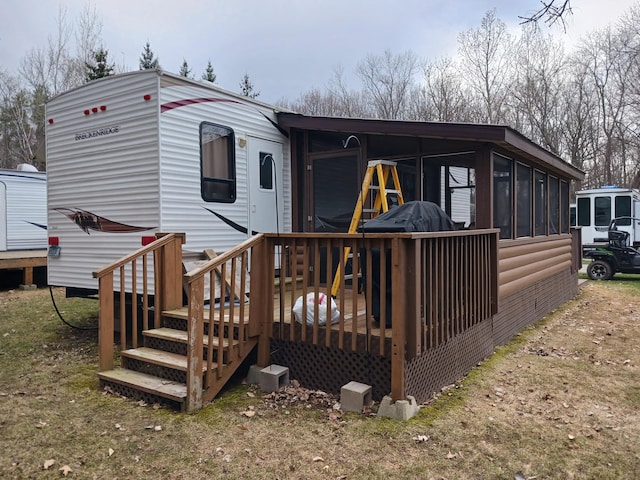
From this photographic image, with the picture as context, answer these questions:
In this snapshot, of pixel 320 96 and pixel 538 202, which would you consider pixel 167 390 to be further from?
pixel 320 96

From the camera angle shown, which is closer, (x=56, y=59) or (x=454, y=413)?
(x=454, y=413)

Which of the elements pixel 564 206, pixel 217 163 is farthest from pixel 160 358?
pixel 564 206

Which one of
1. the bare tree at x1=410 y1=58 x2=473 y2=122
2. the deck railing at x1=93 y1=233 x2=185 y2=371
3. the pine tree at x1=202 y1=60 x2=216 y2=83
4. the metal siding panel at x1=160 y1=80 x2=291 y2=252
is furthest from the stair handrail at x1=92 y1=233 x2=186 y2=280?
the pine tree at x1=202 y1=60 x2=216 y2=83

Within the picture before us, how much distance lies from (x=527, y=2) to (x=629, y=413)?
126 inches

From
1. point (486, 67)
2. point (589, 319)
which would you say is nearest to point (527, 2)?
point (589, 319)

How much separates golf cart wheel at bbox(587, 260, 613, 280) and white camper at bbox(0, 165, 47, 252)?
530 inches

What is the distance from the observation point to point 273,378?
4207 millimetres

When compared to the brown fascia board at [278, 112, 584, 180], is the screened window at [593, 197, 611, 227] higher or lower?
lower

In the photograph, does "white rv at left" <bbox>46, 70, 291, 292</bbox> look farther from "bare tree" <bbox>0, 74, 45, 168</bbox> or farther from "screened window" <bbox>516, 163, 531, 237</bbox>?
"bare tree" <bbox>0, 74, 45, 168</bbox>

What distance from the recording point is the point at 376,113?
2573 centimetres

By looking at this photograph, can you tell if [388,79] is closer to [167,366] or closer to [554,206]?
[554,206]

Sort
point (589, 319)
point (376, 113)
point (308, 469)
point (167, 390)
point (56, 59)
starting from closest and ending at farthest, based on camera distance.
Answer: point (308, 469), point (167, 390), point (589, 319), point (56, 59), point (376, 113)

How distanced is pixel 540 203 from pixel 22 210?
11023 millimetres

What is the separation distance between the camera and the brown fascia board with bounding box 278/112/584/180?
5262 millimetres
